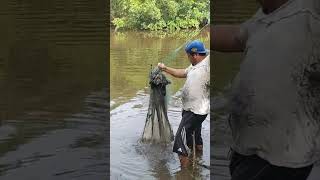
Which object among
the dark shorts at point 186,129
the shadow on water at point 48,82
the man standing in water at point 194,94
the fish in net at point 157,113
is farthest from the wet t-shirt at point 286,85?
the fish in net at point 157,113

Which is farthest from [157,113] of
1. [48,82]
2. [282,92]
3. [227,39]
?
[282,92]

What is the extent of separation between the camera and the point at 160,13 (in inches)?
696

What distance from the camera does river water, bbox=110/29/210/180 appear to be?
17.7 feet

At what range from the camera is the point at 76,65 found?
4.04 metres

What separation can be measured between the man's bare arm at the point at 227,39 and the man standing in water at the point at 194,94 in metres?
3.43

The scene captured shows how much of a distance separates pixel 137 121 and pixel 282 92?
5.99 m

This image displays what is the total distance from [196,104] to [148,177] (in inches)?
33.0

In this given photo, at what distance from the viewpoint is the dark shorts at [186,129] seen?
536 centimetres

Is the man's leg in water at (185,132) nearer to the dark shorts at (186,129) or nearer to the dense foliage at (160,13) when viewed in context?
the dark shorts at (186,129)

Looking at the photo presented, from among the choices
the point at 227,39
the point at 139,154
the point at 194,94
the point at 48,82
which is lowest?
the point at 139,154

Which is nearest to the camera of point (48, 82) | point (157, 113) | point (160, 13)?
point (48, 82)

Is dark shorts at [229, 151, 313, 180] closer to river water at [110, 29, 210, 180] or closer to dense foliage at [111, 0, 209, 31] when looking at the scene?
river water at [110, 29, 210, 180]

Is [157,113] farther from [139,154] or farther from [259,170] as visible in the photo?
[259,170]

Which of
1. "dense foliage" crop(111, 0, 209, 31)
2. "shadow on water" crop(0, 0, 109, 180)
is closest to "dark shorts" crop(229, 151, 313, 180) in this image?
"shadow on water" crop(0, 0, 109, 180)
